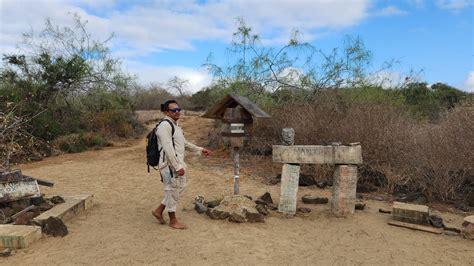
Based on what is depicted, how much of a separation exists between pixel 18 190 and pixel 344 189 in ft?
16.3

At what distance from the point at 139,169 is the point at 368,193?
5945mm

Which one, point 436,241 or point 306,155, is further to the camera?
point 306,155

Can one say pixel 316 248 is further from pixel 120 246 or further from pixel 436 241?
pixel 120 246

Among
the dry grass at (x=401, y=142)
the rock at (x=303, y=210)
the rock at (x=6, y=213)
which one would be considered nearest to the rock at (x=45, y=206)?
the rock at (x=6, y=213)

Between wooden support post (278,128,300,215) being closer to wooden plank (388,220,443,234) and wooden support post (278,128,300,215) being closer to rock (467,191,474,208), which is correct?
wooden plank (388,220,443,234)

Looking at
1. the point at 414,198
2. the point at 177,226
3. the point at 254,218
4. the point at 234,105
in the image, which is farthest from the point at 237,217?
the point at 414,198

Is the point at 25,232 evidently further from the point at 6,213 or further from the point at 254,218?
the point at 254,218

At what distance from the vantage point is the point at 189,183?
861 cm

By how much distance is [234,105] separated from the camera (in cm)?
638

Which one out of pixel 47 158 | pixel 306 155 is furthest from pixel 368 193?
pixel 47 158

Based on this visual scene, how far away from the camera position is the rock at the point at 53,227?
194 inches

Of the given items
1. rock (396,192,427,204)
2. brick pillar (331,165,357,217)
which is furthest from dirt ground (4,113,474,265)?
rock (396,192,427,204)

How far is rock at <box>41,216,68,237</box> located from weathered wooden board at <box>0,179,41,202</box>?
3.25 ft

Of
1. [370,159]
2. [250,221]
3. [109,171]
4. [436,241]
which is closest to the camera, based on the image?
[436,241]
